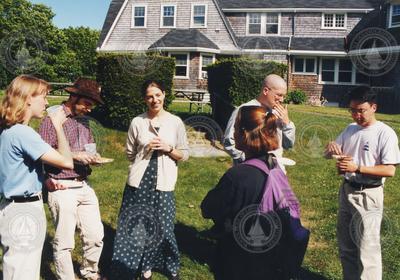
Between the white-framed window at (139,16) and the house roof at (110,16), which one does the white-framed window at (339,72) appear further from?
the house roof at (110,16)

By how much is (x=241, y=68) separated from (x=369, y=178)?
751 cm

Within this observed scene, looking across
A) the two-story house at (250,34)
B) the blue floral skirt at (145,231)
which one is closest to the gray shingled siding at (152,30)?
the two-story house at (250,34)

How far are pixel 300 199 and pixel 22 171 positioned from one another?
574cm

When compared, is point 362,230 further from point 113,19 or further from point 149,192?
point 113,19

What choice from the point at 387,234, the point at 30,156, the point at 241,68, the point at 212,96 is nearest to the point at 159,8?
the point at 212,96

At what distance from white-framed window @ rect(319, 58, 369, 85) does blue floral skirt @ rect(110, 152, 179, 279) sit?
25.5 m

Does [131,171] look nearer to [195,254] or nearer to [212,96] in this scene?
[195,254]

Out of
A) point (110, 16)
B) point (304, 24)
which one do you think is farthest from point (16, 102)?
point (110, 16)

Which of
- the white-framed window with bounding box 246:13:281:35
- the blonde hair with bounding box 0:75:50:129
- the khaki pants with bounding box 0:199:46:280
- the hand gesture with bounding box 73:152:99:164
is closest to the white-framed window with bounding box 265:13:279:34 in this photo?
the white-framed window with bounding box 246:13:281:35

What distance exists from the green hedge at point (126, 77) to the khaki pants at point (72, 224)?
735 cm

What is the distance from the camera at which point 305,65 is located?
29484 millimetres

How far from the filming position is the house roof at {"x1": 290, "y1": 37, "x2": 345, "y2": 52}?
2867 centimetres

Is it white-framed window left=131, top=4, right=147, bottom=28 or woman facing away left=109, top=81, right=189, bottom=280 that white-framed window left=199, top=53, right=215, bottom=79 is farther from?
woman facing away left=109, top=81, right=189, bottom=280

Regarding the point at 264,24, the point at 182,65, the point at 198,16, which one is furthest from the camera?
the point at 264,24
